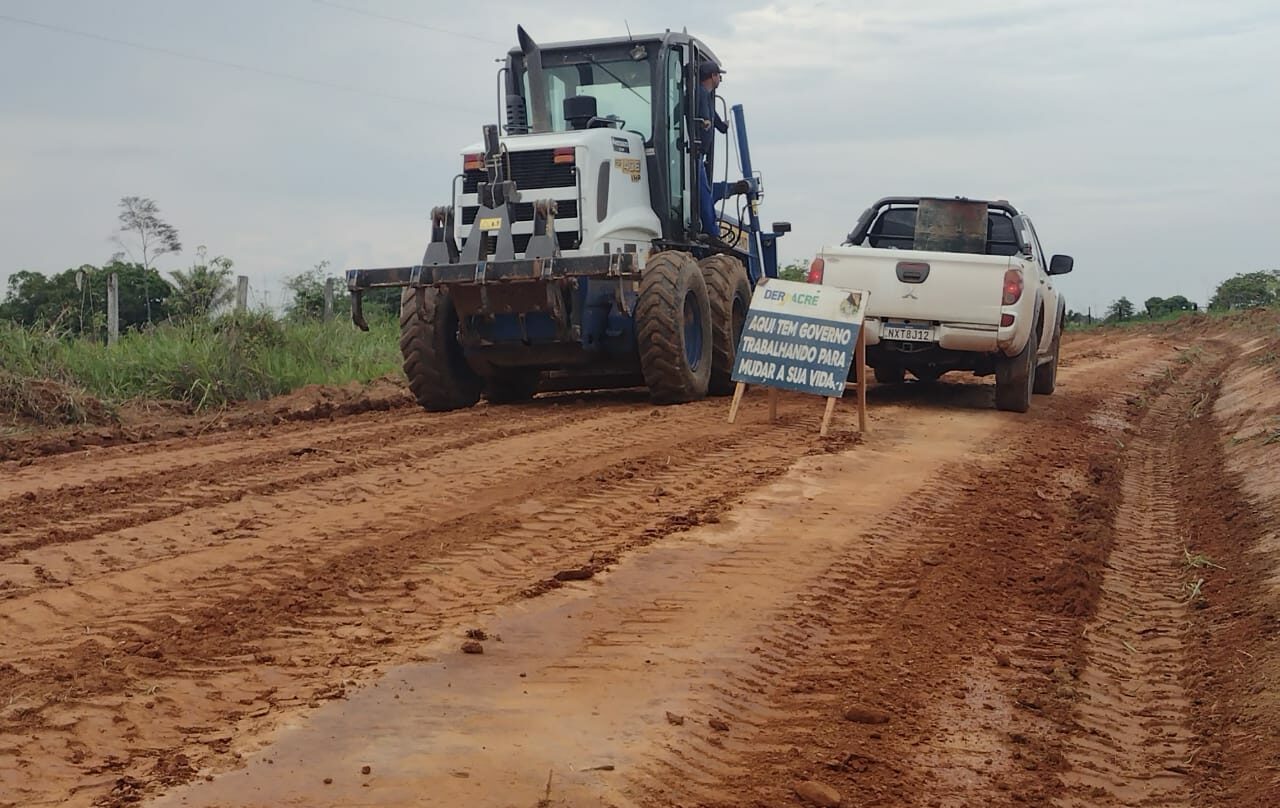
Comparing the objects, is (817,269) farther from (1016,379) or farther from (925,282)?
(1016,379)

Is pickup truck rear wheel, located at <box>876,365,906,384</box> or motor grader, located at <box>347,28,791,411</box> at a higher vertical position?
motor grader, located at <box>347,28,791,411</box>

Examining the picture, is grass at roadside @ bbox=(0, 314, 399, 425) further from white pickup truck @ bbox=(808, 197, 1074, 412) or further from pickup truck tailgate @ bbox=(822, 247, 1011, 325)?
pickup truck tailgate @ bbox=(822, 247, 1011, 325)

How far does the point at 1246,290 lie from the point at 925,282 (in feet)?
123

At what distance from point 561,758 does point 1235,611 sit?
3789 millimetres

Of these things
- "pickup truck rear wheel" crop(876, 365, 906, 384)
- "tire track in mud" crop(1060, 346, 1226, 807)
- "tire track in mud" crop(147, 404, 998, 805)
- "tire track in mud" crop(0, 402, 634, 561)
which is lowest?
"tire track in mud" crop(1060, 346, 1226, 807)

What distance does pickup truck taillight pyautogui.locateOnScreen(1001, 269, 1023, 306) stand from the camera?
13039mm

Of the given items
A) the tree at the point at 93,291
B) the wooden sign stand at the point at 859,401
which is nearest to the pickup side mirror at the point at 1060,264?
the wooden sign stand at the point at 859,401

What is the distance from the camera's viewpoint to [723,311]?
1458 centimetres

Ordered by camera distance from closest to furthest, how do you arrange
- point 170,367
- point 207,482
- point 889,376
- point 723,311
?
point 207,482 → point 723,311 → point 170,367 → point 889,376

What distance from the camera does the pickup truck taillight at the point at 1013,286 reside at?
513 inches

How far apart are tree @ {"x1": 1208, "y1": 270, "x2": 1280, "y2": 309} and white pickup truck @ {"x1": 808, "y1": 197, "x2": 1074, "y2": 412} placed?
107ft

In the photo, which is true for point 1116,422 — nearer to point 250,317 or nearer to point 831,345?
point 831,345

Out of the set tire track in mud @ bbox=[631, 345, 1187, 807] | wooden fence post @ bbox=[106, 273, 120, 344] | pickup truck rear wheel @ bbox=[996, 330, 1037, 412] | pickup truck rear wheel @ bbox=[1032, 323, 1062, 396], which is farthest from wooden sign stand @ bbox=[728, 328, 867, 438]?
wooden fence post @ bbox=[106, 273, 120, 344]

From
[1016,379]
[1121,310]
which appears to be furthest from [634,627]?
[1121,310]
